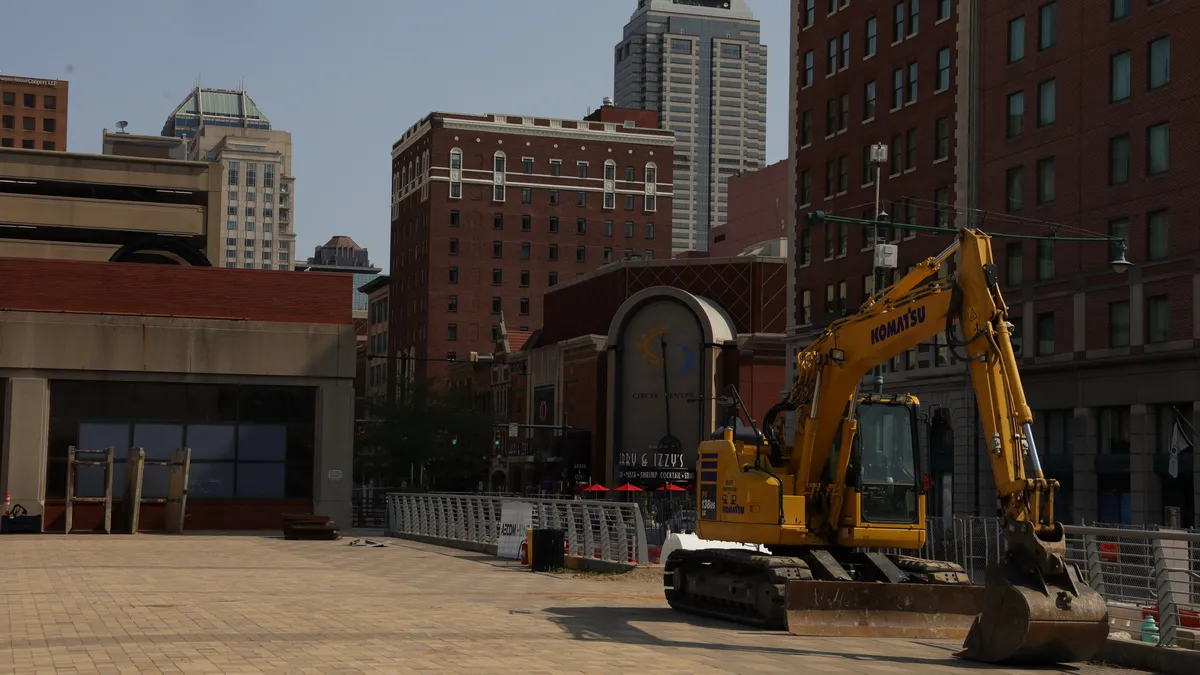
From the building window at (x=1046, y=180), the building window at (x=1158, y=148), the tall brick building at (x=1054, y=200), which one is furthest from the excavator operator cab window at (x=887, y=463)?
the building window at (x=1046, y=180)

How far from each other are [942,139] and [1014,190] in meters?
5.47

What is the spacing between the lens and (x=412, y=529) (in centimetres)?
5134

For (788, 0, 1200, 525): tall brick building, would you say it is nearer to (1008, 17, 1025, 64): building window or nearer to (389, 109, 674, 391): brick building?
(1008, 17, 1025, 64): building window

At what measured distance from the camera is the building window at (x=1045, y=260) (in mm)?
56594

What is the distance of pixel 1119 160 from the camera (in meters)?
53.1

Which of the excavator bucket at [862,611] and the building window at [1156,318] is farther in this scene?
the building window at [1156,318]

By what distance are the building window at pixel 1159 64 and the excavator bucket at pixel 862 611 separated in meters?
35.3

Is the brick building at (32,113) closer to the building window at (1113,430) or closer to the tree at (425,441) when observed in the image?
the tree at (425,441)

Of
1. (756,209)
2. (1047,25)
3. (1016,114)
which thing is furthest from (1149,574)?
(756,209)

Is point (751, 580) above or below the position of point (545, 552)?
above

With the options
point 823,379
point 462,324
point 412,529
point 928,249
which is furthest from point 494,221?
point 823,379

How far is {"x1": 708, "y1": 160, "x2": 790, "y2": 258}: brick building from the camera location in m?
115

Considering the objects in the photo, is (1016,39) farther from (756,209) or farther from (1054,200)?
(756,209)

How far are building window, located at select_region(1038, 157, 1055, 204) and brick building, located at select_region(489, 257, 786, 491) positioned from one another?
24.9 metres
